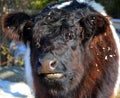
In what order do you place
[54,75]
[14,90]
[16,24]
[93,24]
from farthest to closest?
[14,90] → [16,24] → [93,24] → [54,75]

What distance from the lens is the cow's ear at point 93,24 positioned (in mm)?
5250

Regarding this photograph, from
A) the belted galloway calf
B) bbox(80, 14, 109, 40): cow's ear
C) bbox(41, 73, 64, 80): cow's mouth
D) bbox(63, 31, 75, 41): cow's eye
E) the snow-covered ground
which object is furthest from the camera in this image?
the snow-covered ground

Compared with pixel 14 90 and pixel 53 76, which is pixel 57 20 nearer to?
pixel 53 76

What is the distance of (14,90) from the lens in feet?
28.9

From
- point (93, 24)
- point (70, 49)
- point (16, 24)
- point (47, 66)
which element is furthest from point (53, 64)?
point (16, 24)

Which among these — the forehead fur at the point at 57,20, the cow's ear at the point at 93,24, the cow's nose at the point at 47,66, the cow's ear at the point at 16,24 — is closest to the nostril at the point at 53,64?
the cow's nose at the point at 47,66

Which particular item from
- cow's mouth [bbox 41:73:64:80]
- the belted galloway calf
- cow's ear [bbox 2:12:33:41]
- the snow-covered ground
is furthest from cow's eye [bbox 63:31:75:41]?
the snow-covered ground

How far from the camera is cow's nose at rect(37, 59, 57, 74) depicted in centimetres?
468

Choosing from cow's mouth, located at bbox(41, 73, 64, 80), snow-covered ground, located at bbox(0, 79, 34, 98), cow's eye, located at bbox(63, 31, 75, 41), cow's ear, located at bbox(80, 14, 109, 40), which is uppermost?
cow's ear, located at bbox(80, 14, 109, 40)

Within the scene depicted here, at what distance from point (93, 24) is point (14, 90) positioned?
3.88 metres

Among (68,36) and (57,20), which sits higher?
(57,20)

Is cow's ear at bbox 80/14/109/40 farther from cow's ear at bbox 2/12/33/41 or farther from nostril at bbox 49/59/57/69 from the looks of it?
nostril at bbox 49/59/57/69

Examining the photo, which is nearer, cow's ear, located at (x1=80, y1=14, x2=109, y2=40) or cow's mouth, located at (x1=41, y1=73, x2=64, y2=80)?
cow's mouth, located at (x1=41, y1=73, x2=64, y2=80)

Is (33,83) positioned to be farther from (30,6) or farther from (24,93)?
(30,6)
